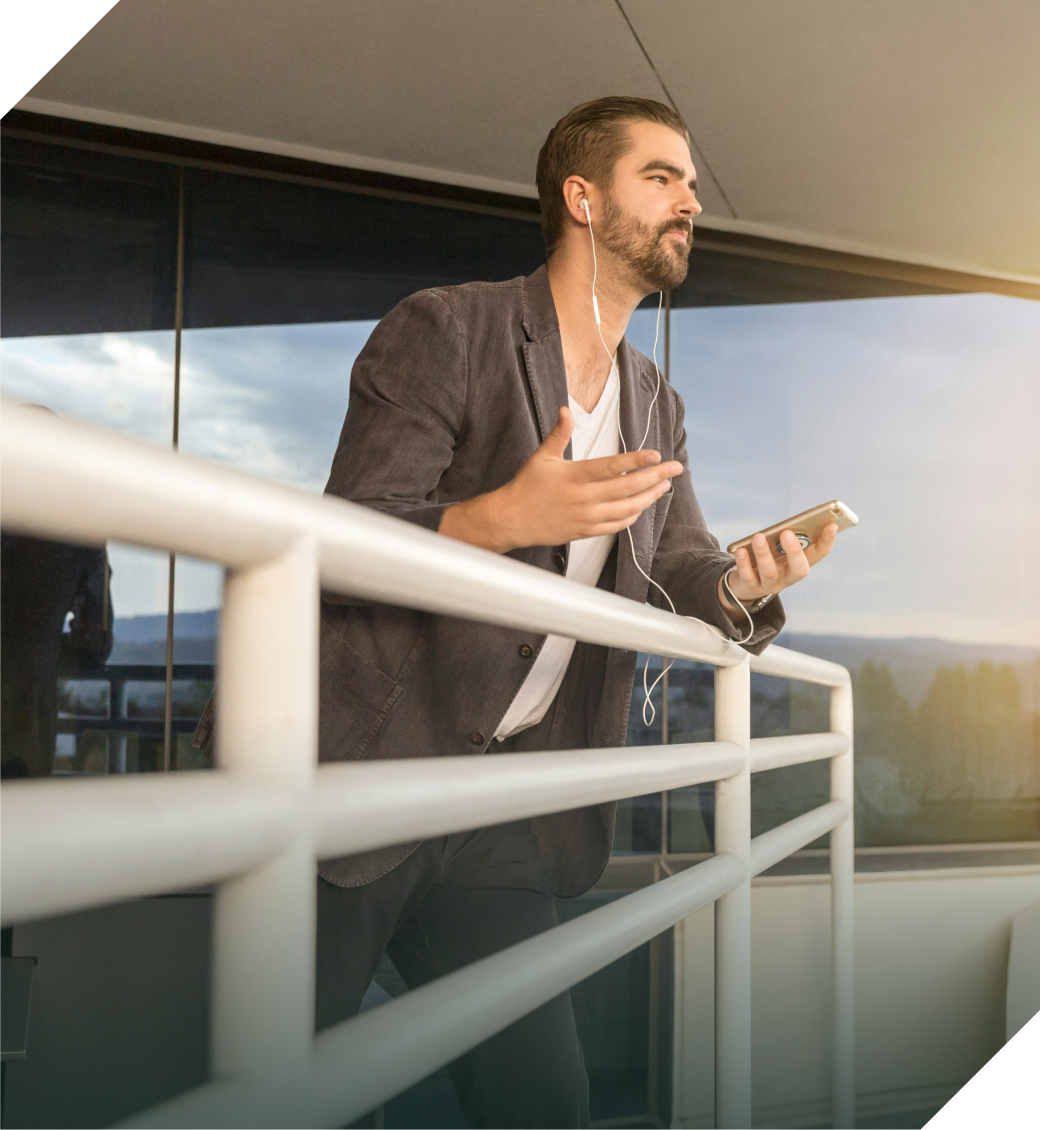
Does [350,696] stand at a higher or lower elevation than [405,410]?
lower

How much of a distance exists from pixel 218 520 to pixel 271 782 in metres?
0.10

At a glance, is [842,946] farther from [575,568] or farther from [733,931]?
[575,568]

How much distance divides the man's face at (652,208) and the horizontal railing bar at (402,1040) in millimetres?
1103

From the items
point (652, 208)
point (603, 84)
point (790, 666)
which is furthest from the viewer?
point (603, 84)

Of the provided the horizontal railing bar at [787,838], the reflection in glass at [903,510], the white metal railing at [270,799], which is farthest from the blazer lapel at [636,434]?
the reflection in glass at [903,510]

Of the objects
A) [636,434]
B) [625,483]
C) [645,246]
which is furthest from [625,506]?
[645,246]

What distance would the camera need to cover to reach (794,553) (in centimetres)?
112

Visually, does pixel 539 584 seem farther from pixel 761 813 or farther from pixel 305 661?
pixel 761 813

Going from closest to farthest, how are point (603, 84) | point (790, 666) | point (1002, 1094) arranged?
point (790, 666), point (1002, 1094), point (603, 84)

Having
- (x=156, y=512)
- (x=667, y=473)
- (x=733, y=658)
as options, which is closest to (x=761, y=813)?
(x=733, y=658)

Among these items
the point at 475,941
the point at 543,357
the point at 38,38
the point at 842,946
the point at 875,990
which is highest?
the point at 38,38

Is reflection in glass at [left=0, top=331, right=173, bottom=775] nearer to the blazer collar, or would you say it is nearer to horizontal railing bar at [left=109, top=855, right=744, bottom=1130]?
the blazer collar

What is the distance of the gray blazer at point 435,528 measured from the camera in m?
1.08

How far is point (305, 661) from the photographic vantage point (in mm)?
361
